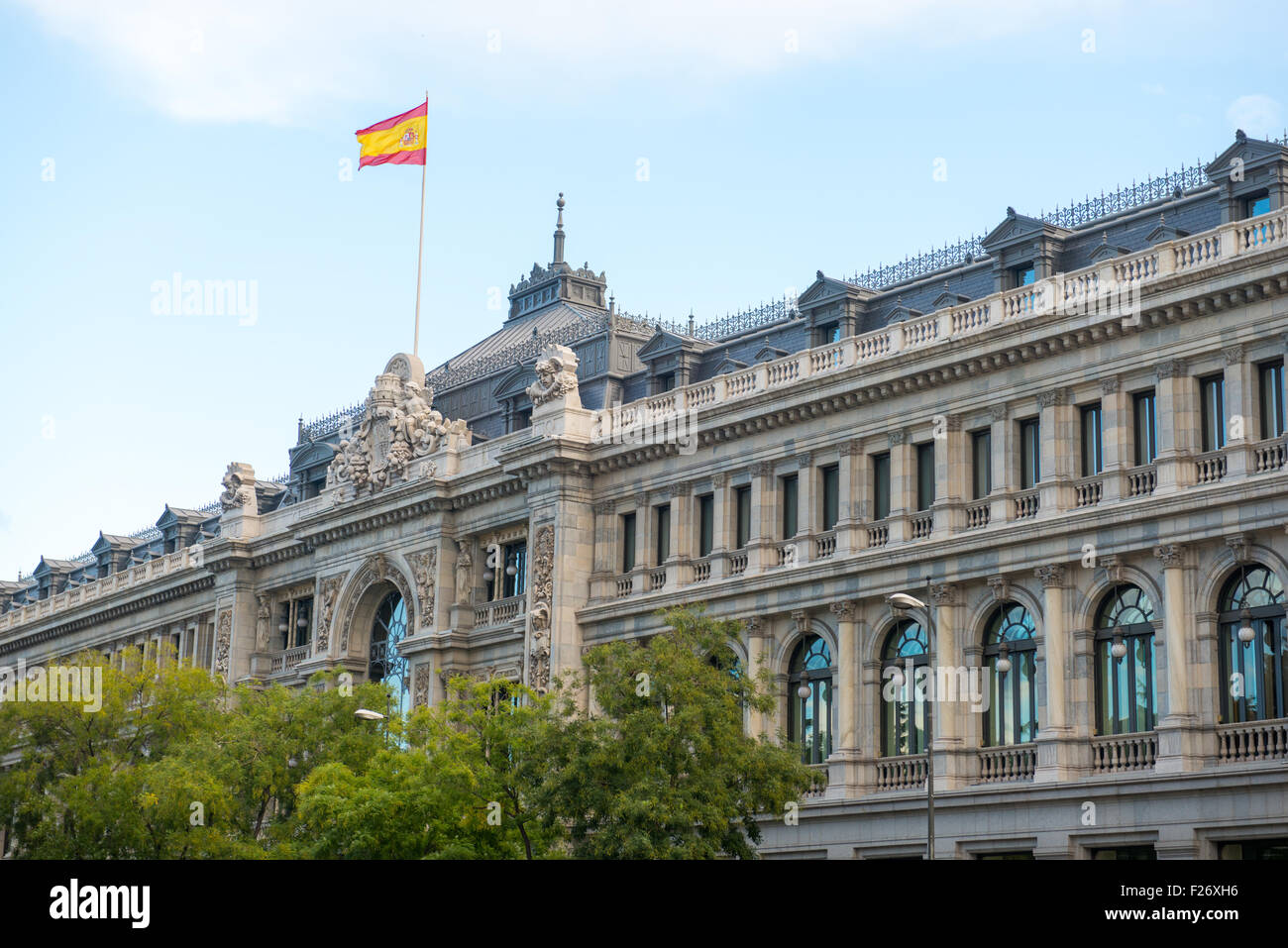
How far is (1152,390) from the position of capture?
142 feet

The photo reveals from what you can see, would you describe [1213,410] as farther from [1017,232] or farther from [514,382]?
[514,382]

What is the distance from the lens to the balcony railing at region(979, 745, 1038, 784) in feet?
145

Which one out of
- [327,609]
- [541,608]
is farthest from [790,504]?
[327,609]

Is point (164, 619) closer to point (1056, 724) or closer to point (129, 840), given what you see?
point (129, 840)

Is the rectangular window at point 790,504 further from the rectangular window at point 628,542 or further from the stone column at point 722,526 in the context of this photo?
the rectangular window at point 628,542

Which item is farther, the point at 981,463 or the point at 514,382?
the point at 514,382

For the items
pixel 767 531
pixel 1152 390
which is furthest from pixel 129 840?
pixel 1152 390

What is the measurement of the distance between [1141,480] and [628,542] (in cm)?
1826

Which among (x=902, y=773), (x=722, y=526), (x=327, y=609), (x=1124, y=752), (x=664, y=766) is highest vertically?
(x=722, y=526)

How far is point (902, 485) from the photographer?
4838 centimetres

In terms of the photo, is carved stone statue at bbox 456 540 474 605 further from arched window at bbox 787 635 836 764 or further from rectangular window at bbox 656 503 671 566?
arched window at bbox 787 635 836 764

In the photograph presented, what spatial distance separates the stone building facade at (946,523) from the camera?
40.9m

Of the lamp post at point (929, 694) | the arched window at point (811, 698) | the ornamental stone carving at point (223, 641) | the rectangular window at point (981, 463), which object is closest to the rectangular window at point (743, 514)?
the arched window at point (811, 698)

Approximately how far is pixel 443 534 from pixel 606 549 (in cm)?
803
